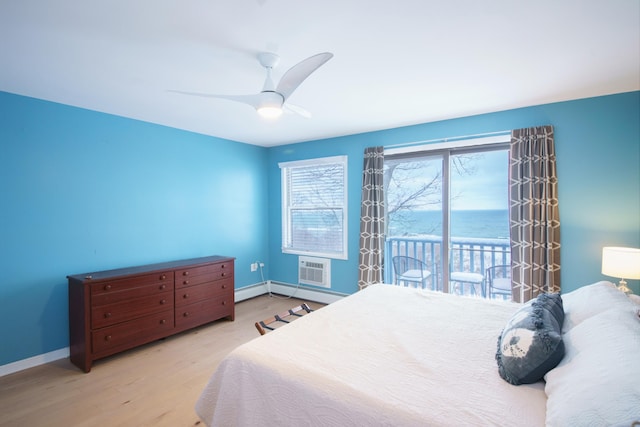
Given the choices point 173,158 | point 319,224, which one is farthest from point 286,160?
point 173,158

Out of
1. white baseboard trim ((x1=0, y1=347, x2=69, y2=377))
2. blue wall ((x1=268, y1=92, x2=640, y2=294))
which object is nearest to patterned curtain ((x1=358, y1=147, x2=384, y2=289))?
blue wall ((x1=268, y1=92, x2=640, y2=294))

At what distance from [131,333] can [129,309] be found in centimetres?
25

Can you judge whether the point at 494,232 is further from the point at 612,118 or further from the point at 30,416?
the point at 30,416

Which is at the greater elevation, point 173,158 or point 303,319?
point 173,158

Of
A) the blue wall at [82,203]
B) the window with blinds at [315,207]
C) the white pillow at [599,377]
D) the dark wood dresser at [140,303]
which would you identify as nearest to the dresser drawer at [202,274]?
the dark wood dresser at [140,303]

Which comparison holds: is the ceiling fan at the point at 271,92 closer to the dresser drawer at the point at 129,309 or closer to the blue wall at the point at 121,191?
the blue wall at the point at 121,191

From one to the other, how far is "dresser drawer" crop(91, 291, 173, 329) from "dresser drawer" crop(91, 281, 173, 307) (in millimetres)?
31

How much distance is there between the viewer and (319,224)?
191 inches

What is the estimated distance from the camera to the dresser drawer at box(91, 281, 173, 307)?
2793 mm

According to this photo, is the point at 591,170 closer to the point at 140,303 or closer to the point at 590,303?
the point at 590,303

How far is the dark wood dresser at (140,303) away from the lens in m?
2.77

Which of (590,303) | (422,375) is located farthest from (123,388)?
(590,303)

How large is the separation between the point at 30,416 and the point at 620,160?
17.1 feet

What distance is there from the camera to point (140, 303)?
3.10m
